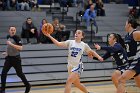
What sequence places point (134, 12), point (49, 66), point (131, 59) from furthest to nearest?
point (134, 12) < point (49, 66) < point (131, 59)

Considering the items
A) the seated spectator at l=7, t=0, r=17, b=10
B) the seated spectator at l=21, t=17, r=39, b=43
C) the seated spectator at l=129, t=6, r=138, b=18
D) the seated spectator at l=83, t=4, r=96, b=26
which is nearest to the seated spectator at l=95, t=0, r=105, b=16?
the seated spectator at l=83, t=4, r=96, b=26

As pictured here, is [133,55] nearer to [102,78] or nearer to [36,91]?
[36,91]

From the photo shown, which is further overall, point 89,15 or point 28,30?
point 89,15

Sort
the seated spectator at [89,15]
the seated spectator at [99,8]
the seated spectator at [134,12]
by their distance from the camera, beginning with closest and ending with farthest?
the seated spectator at [89,15] → the seated spectator at [99,8] → the seated spectator at [134,12]

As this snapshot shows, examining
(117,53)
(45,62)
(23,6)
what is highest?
(23,6)

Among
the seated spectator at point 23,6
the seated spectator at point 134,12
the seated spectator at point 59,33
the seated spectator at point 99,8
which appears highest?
the seated spectator at point 23,6

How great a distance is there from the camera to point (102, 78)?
12750 mm

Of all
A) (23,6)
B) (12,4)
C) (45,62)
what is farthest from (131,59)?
(12,4)

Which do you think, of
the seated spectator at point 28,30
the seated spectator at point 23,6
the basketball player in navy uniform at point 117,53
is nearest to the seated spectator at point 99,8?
the seated spectator at point 23,6

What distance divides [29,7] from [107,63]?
14.2ft

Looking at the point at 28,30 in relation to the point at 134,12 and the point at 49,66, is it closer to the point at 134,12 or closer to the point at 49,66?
the point at 49,66

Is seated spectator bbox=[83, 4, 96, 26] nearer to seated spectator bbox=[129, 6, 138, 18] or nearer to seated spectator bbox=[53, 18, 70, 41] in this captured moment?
seated spectator bbox=[53, 18, 70, 41]

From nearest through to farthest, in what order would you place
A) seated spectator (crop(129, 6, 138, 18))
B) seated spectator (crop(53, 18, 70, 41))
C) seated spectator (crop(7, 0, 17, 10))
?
seated spectator (crop(53, 18, 70, 41)) < seated spectator (crop(7, 0, 17, 10)) < seated spectator (crop(129, 6, 138, 18))

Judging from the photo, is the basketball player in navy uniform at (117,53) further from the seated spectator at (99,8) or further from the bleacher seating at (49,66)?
the seated spectator at (99,8)
